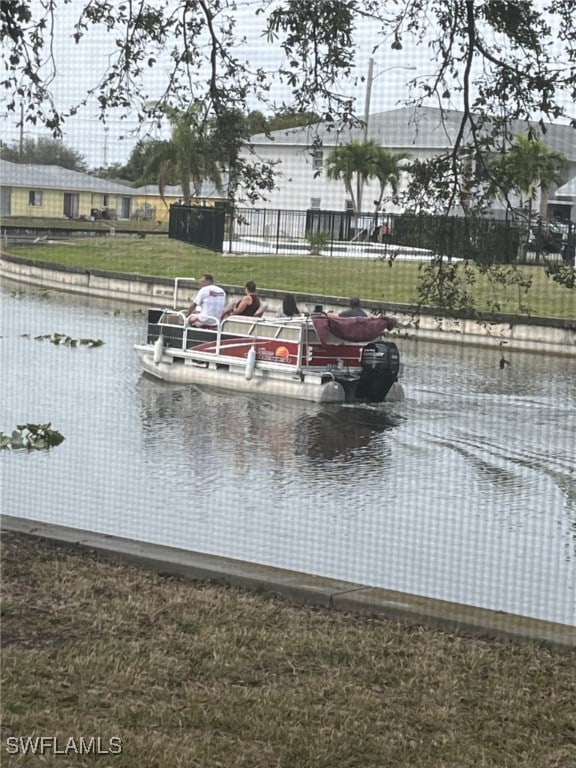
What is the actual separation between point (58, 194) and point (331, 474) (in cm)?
5633

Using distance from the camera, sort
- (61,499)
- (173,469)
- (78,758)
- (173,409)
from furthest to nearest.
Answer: (173,409) < (173,469) < (61,499) < (78,758)

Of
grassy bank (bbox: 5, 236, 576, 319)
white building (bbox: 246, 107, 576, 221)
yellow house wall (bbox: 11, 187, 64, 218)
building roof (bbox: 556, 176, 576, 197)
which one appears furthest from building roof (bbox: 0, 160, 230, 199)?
building roof (bbox: 556, 176, 576, 197)

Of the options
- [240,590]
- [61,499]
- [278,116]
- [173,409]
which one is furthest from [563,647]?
[173,409]

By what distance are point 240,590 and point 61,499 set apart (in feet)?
13.0

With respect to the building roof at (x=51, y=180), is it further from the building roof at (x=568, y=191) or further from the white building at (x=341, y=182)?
the building roof at (x=568, y=191)

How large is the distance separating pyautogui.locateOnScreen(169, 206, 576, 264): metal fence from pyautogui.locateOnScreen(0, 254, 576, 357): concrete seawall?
4.59 ft

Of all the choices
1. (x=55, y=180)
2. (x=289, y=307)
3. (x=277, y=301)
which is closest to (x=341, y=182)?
(x=55, y=180)

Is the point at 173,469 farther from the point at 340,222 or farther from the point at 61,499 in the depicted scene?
the point at 340,222

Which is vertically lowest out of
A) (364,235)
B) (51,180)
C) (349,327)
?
(349,327)

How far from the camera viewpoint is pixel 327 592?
20.5 feet

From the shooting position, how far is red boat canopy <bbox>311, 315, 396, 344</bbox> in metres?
16.8

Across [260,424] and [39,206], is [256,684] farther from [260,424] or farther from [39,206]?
[39,206]

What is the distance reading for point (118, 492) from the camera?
10.6 m

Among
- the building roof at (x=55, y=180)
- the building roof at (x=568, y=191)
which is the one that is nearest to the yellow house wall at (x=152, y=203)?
the building roof at (x=55, y=180)
